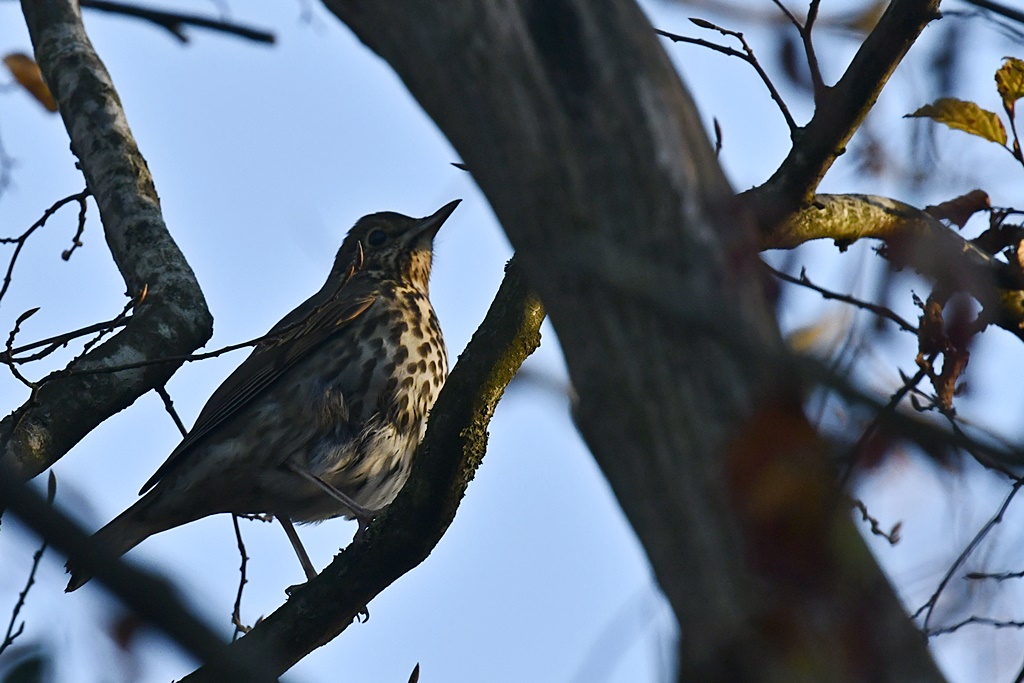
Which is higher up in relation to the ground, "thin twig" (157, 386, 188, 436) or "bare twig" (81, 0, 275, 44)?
"bare twig" (81, 0, 275, 44)

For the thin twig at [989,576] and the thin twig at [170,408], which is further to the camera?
the thin twig at [170,408]

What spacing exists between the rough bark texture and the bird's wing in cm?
426

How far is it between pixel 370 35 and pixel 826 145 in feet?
5.80

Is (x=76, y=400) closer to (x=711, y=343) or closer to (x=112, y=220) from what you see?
(x=112, y=220)

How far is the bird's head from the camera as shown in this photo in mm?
7617

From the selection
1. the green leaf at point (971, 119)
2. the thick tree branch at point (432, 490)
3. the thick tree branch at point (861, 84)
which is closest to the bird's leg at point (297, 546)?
the thick tree branch at point (432, 490)

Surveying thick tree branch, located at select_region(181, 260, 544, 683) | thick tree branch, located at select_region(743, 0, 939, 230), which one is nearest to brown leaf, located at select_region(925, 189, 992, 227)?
thick tree branch, located at select_region(743, 0, 939, 230)

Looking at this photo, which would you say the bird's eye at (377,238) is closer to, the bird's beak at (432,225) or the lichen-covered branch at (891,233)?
the bird's beak at (432,225)

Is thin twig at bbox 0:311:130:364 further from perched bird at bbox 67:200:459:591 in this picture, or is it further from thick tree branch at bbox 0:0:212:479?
perched bird at bbox 67:200:459:591

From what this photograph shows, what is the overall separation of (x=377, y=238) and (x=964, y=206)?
4631 mm

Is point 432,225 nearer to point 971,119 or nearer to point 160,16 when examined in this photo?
point 160,16

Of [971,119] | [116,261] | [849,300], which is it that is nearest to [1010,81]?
[971,119]

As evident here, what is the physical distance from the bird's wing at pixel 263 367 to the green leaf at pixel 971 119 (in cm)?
346

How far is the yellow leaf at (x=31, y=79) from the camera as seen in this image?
630 cm
